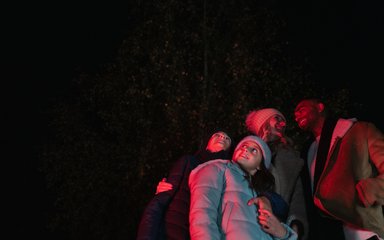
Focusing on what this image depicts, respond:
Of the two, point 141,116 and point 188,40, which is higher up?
point 188,40

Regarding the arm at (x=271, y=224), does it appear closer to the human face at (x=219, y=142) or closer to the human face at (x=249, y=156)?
the human face at (x=249, y=156)

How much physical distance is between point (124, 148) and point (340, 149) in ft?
14.8

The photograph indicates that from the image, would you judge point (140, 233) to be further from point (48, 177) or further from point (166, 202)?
point (48, 177)

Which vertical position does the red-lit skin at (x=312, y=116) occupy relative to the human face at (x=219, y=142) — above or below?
above

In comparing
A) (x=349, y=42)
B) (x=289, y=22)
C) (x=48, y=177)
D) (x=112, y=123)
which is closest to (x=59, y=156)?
(x=48, y=177)

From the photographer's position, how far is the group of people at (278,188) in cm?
317

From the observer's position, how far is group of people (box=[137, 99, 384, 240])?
3.17 meters

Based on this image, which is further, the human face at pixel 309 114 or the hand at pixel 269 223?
the human face at pixel 309 114

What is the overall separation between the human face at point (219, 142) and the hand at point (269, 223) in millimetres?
875

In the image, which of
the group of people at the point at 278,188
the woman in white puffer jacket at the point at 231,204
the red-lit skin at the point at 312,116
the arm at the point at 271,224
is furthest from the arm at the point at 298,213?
the red-lit skin at the point at 312,116

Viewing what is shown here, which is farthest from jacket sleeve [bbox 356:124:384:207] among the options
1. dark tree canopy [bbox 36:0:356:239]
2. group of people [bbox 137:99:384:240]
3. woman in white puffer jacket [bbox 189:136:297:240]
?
dark tree canopy [bbox 36:0:356:239]

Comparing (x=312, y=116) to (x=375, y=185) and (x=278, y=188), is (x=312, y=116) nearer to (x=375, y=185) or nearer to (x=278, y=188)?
(x=278, y=188)

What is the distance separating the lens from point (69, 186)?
307 inches

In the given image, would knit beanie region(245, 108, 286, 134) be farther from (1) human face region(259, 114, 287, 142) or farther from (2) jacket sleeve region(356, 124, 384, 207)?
(2) jacket sleeve region(356, 124, 384, 207)
